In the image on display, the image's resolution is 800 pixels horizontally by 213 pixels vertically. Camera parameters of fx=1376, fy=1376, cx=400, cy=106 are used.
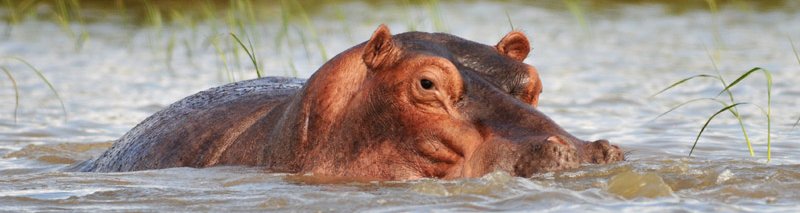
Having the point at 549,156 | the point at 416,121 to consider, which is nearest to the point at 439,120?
the point at 416,121

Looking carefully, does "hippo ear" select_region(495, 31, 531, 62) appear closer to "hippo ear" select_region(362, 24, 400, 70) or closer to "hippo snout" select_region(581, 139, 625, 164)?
"hippo ear" select_region(362, 24, 400, 70)

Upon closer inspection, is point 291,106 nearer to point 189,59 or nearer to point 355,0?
point 189,59

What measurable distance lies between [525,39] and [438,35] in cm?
36

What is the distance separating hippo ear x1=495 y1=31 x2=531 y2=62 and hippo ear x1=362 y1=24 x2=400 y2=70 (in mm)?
500

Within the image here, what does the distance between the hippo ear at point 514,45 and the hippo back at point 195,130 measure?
2.89 ft

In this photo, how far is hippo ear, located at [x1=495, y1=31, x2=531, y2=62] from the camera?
5199 mm

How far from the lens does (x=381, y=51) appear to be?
490 cm

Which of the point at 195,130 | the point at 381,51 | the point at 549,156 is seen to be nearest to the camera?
the point at 549,156

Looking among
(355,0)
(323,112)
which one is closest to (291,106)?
(323,112)

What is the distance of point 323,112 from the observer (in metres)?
4.94

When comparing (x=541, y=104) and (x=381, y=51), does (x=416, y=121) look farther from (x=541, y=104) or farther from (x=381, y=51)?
(x=541, y=104)

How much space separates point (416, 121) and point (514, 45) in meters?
0.73

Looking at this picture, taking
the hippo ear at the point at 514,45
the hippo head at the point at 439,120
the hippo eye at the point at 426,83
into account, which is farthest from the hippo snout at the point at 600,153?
the hippo ear at the point at 514,45

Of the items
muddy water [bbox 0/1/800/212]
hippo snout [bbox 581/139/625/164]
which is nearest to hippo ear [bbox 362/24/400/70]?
muddy water [bbox 0/1/800/212]
